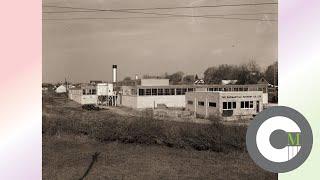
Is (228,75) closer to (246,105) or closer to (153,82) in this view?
(246,105)

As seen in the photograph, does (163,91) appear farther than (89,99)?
No

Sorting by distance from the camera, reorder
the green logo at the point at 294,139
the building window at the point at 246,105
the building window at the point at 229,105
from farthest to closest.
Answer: the building window at the point at 229,105, the building window at the point at 246,105, the green logo at the point at 294,139

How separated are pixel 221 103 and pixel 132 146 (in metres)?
0.70

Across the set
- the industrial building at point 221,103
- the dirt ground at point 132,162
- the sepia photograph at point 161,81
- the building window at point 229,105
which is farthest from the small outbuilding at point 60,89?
the building window at point 229,105

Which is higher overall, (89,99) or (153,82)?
(153,82)

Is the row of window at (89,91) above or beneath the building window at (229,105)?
above

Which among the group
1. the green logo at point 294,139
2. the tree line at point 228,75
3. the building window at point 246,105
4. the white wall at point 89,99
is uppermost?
the tree line at point 228,75

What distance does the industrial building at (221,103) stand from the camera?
2.52 m

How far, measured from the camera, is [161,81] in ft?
8.50

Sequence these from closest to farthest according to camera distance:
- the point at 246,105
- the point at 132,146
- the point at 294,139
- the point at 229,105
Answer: the point at 294,139, the point at 246,105, the point at 229,105, the point at 132,146

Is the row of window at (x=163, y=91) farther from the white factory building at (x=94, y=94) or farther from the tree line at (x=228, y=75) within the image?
the white factory building at (x=94, y=94)

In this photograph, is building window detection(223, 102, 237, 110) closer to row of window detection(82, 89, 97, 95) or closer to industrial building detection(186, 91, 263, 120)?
industrial building detection(186, 91, 263, 120)

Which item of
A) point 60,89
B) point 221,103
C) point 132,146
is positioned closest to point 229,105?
point 221,103

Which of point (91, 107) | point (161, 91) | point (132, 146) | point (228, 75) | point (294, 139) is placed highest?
point (228, 75)
